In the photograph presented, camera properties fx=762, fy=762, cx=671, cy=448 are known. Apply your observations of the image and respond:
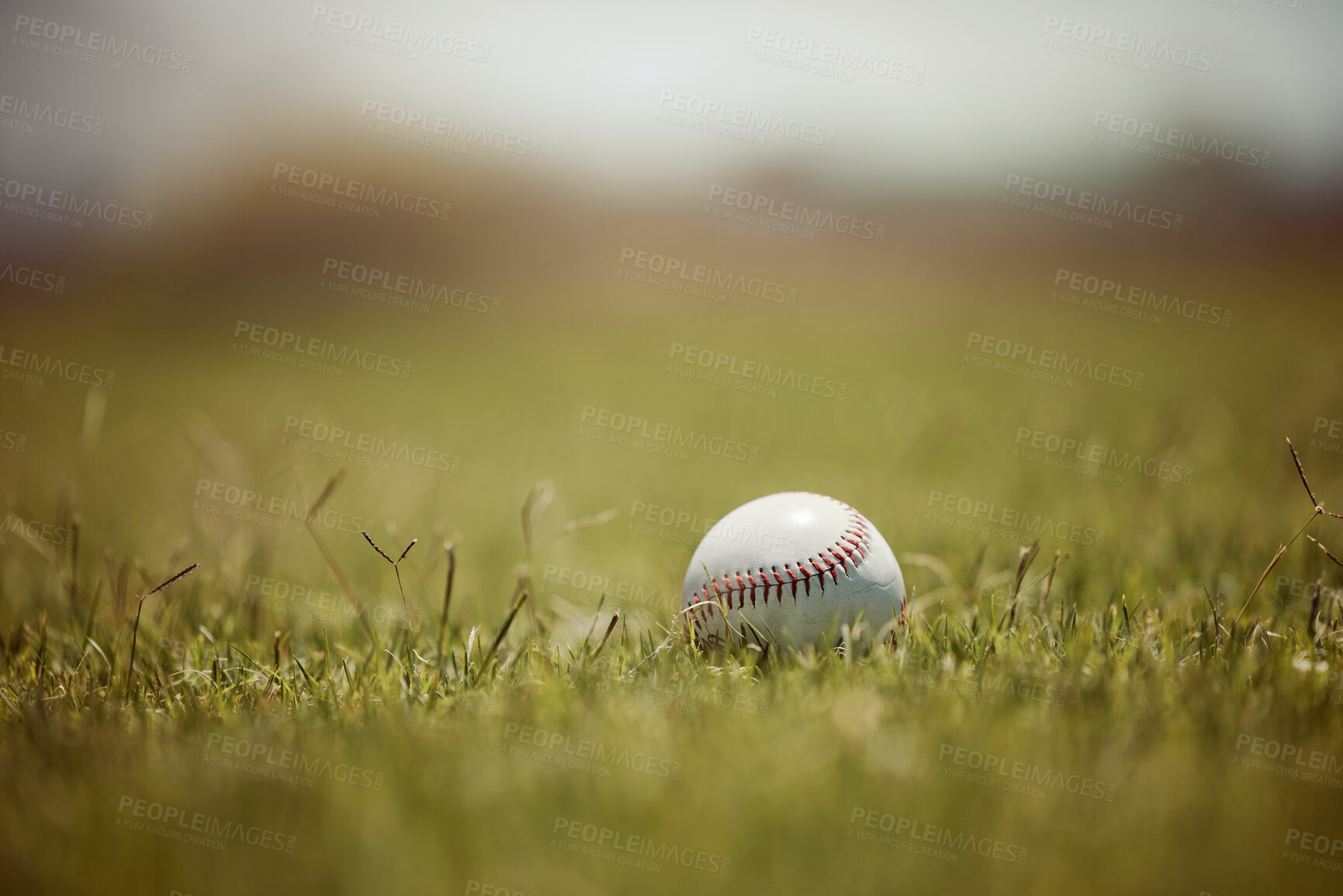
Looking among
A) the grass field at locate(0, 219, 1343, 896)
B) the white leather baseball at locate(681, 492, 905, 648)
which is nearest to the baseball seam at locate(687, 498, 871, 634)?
the white leather baseball at locate(681, 492, 905, 648)

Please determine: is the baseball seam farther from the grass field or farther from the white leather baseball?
the grass field

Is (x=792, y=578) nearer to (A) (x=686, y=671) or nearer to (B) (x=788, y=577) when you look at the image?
(B) (x=788, y=577)

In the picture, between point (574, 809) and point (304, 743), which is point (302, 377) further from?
point (574, 809)

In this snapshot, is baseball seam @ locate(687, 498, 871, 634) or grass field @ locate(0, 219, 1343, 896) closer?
grass field @ locate(0, 219, 1343, 896)

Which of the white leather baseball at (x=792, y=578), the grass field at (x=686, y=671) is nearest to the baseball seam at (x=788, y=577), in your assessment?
the white leather baseball at (x=792, y=578)

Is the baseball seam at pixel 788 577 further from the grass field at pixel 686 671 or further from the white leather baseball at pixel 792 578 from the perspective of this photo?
the grass field at pixel 686 671

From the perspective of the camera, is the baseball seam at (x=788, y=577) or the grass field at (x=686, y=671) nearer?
the grass field at (x=686, y=671)
